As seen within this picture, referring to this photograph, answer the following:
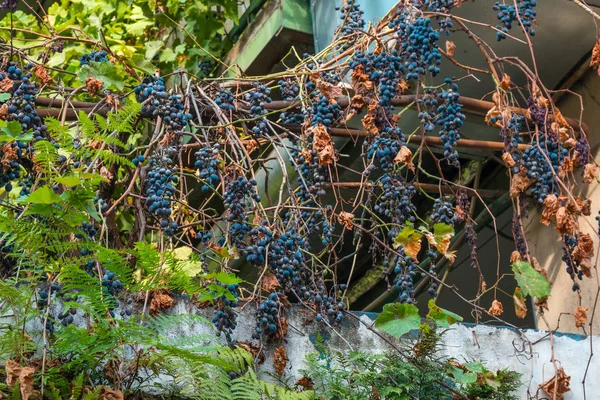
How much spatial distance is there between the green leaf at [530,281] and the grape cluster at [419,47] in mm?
909

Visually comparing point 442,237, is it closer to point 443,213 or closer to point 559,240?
point 443,213

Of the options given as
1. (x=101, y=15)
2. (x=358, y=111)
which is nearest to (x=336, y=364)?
(x=358, y=111)

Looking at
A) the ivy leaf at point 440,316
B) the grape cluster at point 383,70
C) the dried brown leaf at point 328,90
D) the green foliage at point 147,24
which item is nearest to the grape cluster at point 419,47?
the grape cluster at point 383,70

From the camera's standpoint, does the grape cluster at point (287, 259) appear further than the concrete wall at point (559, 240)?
No

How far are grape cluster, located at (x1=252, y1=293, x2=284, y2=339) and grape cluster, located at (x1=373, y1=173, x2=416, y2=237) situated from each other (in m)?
0.66

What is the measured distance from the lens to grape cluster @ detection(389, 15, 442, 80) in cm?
383

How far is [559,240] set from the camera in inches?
195

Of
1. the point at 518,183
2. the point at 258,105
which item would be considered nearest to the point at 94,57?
the point at 258,105

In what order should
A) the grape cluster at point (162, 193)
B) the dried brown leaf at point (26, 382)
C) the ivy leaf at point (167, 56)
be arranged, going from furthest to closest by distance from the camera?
the ivy leaf at point (167, 56) → the grape cluster at point (162, 193) → the dried brown leaf at point (26, 382)

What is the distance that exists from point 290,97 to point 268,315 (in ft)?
3.79

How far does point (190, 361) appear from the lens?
9.42 feet

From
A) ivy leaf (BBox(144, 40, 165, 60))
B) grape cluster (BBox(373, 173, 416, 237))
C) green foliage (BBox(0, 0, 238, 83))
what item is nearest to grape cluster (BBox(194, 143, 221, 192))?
grape cluster (BBox(373, 173, 416, 237))

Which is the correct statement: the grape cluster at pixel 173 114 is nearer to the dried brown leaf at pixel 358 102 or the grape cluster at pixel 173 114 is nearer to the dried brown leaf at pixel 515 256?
the dried brown leaf at pixel 358 102

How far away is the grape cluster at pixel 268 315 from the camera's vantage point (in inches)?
130
